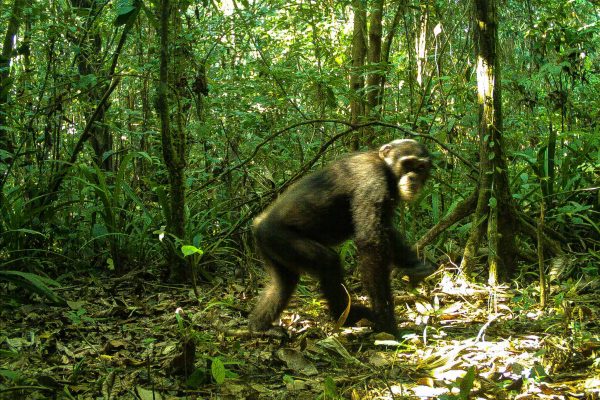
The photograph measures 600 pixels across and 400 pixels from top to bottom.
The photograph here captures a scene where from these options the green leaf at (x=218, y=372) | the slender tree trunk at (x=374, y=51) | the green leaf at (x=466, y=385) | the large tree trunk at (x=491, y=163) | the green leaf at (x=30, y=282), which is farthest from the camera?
the slender tree trunk at (x=374, y=51)

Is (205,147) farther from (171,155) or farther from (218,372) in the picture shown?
(218,372)

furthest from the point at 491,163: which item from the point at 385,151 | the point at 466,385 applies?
the point at 466,385

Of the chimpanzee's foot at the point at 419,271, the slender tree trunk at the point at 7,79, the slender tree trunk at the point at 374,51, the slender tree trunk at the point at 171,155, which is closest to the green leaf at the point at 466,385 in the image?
the chimpanzee's foot at the point at 419,271

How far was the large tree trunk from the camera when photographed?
18.4ft

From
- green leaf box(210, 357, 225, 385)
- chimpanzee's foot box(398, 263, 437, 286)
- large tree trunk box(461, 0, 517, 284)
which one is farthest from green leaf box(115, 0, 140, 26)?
large tree trunk box(461, 0, 517, 284)

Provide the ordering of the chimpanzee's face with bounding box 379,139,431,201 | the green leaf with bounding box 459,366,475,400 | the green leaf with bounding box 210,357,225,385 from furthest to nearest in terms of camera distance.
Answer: the chimpanzee's face with bounding box 379,139,431,201 < the green leaf with bounding box 210,357,225,385 < the green leaf with bounding box 459,366,475,400

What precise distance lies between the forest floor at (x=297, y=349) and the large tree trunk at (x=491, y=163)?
38 cm

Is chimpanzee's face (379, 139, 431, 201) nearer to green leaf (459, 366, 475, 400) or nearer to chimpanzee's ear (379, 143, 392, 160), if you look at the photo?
chimpanzee's ear (379, 143, 392, 160)

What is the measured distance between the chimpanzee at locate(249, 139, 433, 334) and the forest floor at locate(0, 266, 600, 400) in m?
0.27

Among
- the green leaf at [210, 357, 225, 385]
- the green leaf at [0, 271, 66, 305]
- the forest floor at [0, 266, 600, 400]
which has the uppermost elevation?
the green leaf at [0, 271, 66, 305]

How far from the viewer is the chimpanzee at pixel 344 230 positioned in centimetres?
466

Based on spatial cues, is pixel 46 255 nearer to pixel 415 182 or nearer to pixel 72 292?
pixel 72 292

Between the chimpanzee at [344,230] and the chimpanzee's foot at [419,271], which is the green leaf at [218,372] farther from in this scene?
the chimpanzee's foot at [419,271]

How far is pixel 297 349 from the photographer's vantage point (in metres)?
4.36
